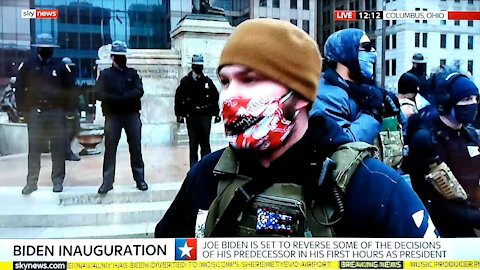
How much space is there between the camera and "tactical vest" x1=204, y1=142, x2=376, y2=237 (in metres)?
1.25

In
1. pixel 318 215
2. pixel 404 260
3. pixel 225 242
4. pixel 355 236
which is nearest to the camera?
pixel 318 215

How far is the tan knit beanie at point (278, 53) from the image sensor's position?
50.2 inches

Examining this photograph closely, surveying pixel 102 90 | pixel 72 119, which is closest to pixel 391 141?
pixel 102 90

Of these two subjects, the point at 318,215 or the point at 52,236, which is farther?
the point at 52,236

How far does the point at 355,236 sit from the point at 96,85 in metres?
1.06

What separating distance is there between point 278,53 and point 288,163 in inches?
11.4

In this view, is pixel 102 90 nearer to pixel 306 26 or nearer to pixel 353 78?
pixel 306 26

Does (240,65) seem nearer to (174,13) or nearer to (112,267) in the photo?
(174,13)

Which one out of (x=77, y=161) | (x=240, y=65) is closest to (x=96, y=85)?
(x=77, y=161)

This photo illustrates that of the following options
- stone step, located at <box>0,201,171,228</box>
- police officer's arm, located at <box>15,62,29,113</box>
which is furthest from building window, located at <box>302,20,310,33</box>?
police officer's arm, located at <box>15,62,29,113</box>

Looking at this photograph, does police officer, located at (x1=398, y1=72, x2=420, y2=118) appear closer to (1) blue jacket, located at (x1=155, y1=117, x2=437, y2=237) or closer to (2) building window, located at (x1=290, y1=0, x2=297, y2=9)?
(2) building window, located at (x1=290, y1=0, x2=297, y2=9)

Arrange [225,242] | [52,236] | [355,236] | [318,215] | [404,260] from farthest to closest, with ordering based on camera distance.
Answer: [52,236], [404,260], [225,242], [355,236], [318,215]

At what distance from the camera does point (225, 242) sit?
1547 millimetres

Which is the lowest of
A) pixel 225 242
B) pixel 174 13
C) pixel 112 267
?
pixel 112 267
